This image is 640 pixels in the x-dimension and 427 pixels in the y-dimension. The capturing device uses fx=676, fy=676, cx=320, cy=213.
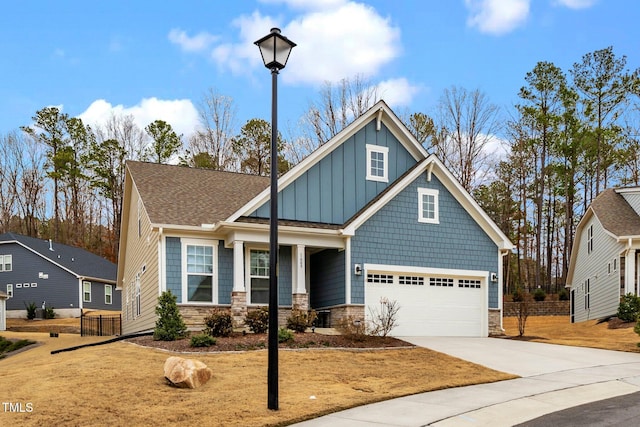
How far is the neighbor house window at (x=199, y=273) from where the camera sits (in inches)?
832

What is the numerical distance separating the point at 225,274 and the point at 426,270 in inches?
263

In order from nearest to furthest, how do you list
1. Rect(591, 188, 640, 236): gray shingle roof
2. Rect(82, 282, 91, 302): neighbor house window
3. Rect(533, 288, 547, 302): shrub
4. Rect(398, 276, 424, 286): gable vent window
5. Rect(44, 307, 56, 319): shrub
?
1. Rect(398, 276, 424, 286): gable vent window
2. Rect(591, 188, 640, 236): gray shingle roof
3. Rect(533, 288, 547, 302): shrub
4. Rect(44, 307, 56, 319): shrub
5. Rect(82, 282, 91, 302): neighbor house window

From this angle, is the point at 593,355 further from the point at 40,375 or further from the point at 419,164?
the point at 40,375

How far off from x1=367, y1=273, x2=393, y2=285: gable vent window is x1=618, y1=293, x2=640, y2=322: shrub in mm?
10113

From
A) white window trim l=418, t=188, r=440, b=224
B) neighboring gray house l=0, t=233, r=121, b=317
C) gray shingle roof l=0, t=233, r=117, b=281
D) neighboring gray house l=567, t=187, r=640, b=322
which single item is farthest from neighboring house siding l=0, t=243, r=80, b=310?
neighboring gray house l=567, t=187, r=640, b=322

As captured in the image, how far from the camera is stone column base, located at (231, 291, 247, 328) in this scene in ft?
66.7

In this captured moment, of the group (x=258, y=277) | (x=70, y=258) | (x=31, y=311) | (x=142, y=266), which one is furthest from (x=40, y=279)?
(x=258, y=277)

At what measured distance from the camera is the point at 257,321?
62.8 ft

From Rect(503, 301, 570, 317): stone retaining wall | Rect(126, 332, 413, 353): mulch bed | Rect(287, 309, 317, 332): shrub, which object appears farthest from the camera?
Rect(503, 301, 570, 317): stone retaining wall

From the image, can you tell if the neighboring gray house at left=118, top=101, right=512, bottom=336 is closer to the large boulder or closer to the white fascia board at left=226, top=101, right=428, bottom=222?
the white fascia board at left=226, top=101, right=428, bottom=222

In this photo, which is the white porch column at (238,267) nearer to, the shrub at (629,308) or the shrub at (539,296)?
the shrub at (629,308)

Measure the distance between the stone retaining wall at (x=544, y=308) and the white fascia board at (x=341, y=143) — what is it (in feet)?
60.4

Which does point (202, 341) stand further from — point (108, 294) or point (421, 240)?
point (108, 294)

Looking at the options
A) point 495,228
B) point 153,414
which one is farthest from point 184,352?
point 495,228
